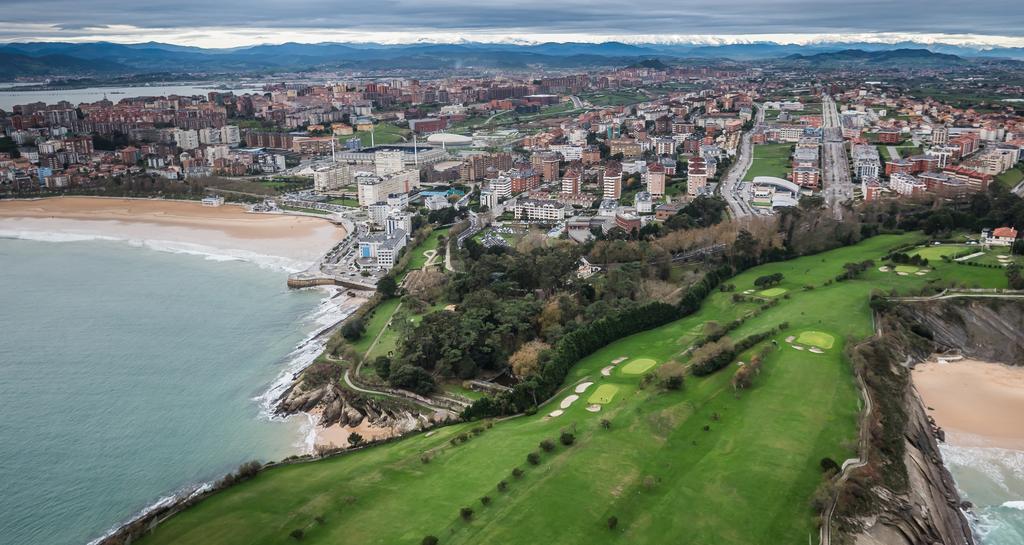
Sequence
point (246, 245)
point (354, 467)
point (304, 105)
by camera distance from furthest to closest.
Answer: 1. point (304, 105)
2. point (246, 245)
3. point (354, 467)

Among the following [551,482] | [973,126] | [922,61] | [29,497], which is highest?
[922,61]

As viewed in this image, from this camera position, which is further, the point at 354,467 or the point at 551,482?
the point at 354,467

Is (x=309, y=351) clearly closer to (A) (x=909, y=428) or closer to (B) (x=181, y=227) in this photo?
(A) (x=909, y=428)

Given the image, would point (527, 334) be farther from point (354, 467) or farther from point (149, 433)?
point (149, 433)

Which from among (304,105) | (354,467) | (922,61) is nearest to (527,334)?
(354,467)

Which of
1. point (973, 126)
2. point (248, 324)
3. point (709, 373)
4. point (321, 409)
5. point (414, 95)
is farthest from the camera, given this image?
point (414, 95)

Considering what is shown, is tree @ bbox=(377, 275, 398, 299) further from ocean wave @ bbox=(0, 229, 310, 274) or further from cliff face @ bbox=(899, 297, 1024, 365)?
cliff face @ bbox=(899, 297, 1024, 365)

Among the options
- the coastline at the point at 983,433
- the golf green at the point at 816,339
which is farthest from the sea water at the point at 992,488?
the golf green at the point at 816,339
